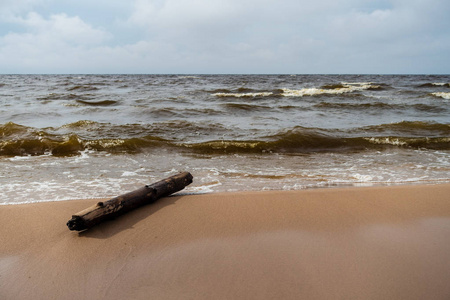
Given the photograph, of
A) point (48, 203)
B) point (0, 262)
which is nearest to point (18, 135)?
point (48, 203)

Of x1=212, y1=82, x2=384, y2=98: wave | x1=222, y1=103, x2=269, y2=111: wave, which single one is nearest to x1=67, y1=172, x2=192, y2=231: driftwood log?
x1=222, y1=103, x2=269, y2=111: wave

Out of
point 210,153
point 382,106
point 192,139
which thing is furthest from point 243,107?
point 210,153

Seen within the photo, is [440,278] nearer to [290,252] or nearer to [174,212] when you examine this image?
[290,252]

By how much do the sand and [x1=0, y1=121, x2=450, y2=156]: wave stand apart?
3.69m

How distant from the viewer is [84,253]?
101 inches

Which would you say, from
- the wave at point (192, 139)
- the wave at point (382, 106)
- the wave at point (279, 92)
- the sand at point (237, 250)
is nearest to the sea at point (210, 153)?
the wave at point (192, 139)

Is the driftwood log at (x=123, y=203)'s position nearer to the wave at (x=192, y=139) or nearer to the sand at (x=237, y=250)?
the sand at (x=237, y=250)

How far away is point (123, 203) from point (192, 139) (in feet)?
16.6

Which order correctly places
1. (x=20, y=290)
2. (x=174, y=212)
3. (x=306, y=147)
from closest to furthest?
1. (x=20, y=290)
2. (x=174, y=212)
3. (x=306, y=147)

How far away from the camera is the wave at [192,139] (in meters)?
7.12

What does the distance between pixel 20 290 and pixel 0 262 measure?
481 millimetres

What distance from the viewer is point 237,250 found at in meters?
2.60

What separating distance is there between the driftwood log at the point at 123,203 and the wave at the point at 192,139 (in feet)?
10.4

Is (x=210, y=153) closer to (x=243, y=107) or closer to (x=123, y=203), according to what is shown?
(x=123, y=203)
